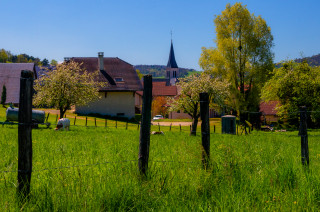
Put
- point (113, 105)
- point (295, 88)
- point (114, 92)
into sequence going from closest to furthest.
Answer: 1. point (295, 88)
2. point (113, 105)
3. point (114, 92)

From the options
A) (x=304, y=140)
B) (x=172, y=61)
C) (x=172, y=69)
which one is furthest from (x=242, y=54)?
(x=172, y=69)

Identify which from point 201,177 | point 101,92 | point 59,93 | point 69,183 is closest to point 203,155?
point 201,177

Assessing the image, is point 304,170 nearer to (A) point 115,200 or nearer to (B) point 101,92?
(A) point 115,200

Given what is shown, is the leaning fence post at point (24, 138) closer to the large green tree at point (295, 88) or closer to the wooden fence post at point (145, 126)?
the wooden fence post at point (145, 126)

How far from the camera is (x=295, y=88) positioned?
105 feet

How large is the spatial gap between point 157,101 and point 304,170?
70.4m

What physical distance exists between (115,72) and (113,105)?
6098mm

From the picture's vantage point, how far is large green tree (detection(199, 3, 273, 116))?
4025 centimetres

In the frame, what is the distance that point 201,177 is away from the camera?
527cm

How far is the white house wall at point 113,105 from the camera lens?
46.0m

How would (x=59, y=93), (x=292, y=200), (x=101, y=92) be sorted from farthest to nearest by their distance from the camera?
(x=101, y=92), (x=59, y=93), (x=292, y=200)

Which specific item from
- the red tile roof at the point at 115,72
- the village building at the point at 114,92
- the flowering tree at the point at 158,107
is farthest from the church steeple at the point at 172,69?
the village building at the point at 114,92

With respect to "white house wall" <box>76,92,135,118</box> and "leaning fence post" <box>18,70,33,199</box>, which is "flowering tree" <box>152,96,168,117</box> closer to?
"white house wall" <box>76,92,135,118</box>

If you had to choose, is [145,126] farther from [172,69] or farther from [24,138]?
[172,69]
